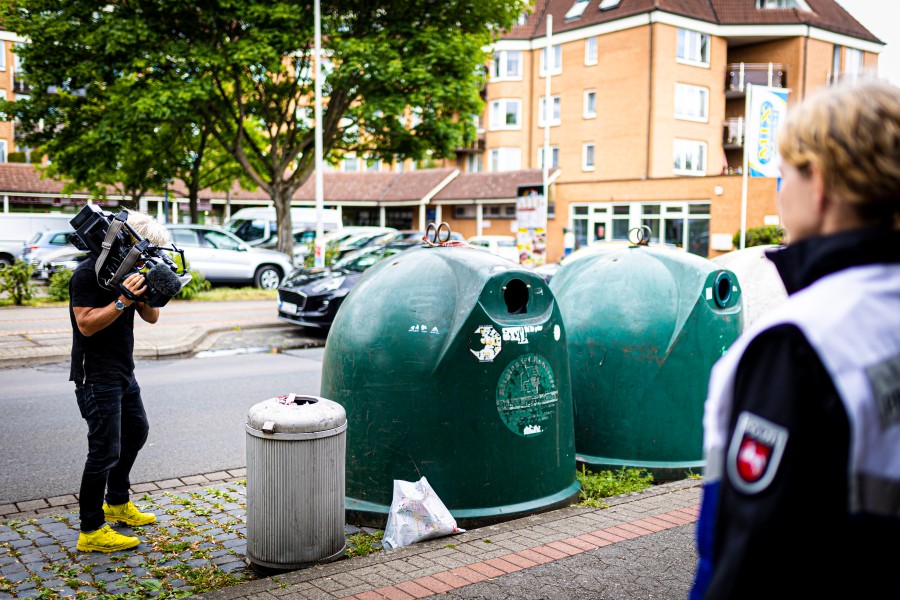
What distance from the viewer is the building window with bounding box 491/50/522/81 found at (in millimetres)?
48719

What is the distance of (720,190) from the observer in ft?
114

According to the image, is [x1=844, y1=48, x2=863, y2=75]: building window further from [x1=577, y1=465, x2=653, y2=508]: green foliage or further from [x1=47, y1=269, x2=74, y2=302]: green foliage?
[x1=577, y1=465, x2=653, y2=508]: green foliage

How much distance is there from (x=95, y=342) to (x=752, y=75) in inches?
1774

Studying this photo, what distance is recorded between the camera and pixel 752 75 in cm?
4406

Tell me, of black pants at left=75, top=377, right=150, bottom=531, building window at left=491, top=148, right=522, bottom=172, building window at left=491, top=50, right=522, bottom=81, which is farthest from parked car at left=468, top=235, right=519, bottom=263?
black pants at left=75, top=377, right=150, bottom=531

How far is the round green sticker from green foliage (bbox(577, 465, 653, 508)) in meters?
0.72

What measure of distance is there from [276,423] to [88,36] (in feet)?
67.0

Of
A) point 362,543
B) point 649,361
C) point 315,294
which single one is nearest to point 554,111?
point 315,294

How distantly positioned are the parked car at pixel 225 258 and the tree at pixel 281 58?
10.6 feet

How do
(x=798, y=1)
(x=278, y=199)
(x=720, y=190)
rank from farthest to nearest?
(x=798, y=1), (x=720, y=190), (x=278, y=199)

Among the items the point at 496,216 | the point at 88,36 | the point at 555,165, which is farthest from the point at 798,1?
the point at 88,36

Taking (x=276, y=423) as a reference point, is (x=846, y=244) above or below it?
above

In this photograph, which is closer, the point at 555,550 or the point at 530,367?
the point at 555,550

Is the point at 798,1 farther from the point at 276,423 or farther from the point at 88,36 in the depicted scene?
the point at 276,423
